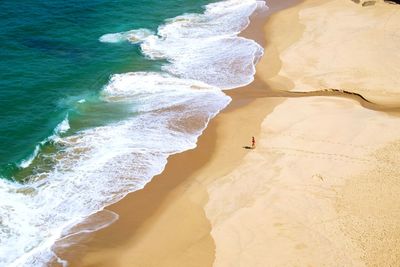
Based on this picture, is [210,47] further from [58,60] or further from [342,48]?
[58,60]

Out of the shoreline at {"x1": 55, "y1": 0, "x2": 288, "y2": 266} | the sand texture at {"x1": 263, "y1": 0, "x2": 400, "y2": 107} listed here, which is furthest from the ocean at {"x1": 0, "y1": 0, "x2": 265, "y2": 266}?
the sand texture at {"x1": 263, "y1": 0, "x2": 400, "y2": 107}

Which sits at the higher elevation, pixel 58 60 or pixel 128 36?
pixel 128 36

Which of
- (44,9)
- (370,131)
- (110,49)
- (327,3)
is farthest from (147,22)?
(370,131)

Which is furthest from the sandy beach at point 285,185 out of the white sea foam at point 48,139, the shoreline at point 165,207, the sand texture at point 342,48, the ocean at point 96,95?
the white sea foam at point 48,139

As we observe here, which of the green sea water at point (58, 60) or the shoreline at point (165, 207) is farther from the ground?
the green sea water at point (58, 60)

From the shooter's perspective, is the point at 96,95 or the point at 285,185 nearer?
the point at 285,185

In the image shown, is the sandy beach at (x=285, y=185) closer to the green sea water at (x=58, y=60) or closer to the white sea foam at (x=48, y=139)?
the white sea foam at (x=48, y=139)

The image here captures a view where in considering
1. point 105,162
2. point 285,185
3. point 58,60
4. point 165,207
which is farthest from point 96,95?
point 285,185
